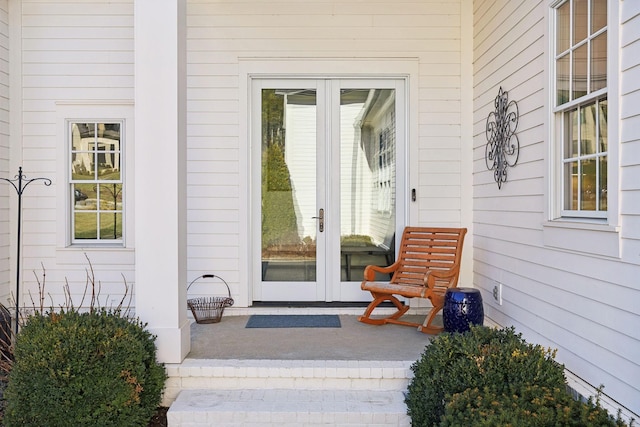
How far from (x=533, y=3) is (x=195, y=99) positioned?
9.76 ft

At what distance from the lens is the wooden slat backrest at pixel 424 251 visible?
4.89 meters

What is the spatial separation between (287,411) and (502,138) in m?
2.67

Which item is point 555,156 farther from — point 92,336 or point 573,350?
point 92,336

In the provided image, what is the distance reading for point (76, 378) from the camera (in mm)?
2932

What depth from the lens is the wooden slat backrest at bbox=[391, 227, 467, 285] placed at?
4891 millimetres

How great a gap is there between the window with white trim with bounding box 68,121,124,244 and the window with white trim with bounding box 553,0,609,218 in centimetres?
386

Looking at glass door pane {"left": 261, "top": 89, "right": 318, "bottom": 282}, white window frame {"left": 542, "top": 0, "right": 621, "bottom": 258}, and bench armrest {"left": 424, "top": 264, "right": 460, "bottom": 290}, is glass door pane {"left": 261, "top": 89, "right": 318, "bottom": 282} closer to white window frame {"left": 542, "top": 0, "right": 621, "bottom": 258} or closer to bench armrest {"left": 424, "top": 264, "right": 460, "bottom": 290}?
bench armrest {"left": 424, "top": 264, "right": 460, "bottom": 290}

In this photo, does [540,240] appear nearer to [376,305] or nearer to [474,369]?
[474,369]

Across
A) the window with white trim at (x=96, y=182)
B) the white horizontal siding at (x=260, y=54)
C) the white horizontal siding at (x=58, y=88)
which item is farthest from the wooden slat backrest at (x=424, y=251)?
the window with white trim at (x=96, y=182)

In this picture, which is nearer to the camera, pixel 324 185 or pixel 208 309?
pixel 208 309

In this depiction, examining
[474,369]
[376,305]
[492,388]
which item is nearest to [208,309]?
[376,305]

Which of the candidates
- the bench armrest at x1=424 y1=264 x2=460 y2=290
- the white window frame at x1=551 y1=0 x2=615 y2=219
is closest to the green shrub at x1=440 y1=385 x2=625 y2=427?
the white window frame at x1=551 y1=0 x2=615 y2=219

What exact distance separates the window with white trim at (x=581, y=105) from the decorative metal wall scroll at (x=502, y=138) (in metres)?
0.71

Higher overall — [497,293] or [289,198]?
[289,198]
